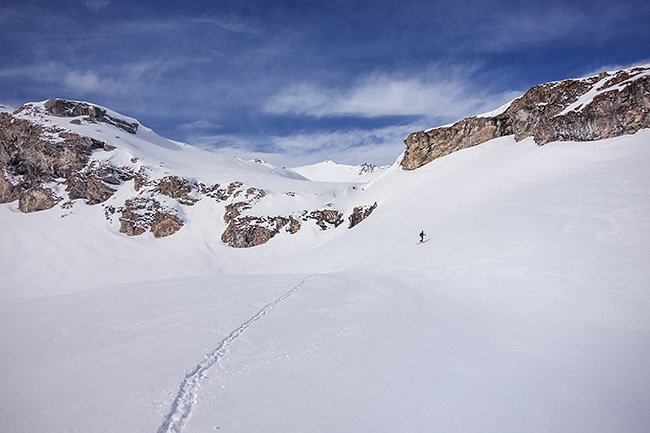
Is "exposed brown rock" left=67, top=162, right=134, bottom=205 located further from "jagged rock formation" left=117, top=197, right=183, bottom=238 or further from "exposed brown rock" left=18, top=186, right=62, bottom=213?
"jagged rock formation" left=117, top=197, right=183, bottom=238

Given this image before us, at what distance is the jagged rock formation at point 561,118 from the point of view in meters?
25.0

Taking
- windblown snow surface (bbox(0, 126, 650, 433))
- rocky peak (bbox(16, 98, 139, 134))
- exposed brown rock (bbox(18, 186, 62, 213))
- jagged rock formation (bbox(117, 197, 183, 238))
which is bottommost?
windblown snow surface (bbox(0, 126, 650, 433))

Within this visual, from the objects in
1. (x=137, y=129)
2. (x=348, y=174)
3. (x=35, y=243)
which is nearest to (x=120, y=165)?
(x=35, y=243)

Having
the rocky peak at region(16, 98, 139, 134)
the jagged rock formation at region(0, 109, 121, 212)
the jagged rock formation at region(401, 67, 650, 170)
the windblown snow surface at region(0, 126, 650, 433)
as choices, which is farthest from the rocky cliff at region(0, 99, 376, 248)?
the windblown snow surface at region(0, 126, 650, 433)

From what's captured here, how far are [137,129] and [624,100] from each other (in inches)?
3597

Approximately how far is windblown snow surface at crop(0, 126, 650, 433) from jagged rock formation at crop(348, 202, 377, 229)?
15960mm

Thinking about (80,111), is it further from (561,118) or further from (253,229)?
(561,118)

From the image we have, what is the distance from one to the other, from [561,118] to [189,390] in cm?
3758

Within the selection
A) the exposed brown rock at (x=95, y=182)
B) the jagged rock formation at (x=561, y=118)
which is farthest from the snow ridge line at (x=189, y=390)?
the exposed brown rock at (x=95, y=182)

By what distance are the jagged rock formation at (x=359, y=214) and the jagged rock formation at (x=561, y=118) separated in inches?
451

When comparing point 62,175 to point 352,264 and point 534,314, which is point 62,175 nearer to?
point 352,264

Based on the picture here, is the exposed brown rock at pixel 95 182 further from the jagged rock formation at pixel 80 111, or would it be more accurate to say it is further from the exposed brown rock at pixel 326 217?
the exposed brown rock at pixel 326 217

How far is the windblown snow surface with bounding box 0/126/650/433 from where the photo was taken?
4.62 meters

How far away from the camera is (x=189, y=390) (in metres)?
5.05
